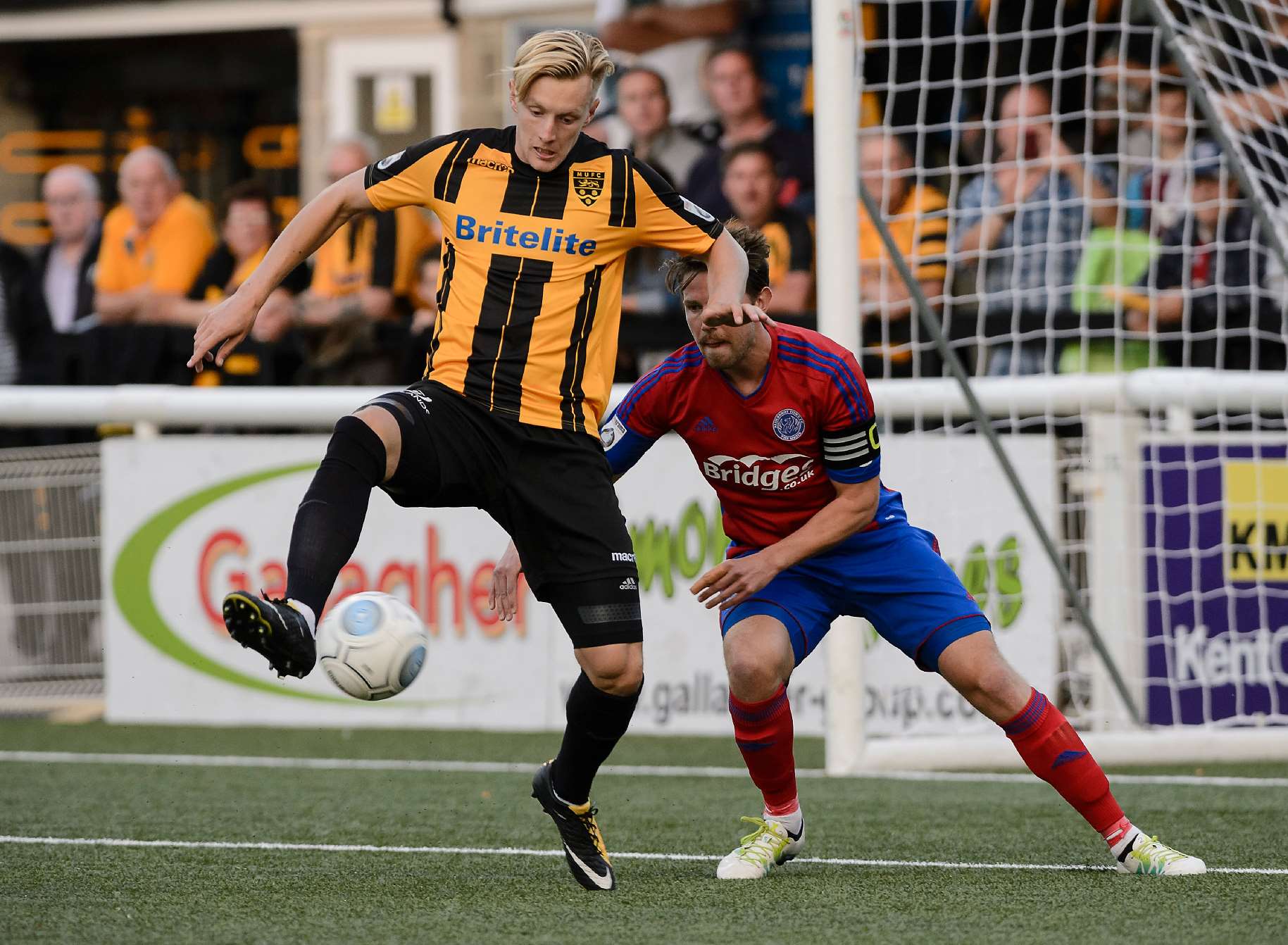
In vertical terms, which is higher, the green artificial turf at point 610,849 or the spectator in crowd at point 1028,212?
the spectator in crowd at point 1028,212

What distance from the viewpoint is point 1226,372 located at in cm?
816

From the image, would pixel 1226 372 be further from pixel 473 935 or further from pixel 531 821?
pixel 473 935

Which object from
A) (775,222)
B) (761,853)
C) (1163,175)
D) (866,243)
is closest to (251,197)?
(775,222)

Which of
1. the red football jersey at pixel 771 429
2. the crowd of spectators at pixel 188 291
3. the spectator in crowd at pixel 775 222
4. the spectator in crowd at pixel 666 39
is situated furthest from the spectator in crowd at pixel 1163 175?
the red football jersey at pixel 771 429

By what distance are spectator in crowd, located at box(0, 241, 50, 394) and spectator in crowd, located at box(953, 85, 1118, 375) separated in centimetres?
517

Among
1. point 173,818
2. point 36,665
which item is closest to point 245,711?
point 36,665

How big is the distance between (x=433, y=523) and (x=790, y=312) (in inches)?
80.5

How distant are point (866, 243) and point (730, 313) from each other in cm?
475

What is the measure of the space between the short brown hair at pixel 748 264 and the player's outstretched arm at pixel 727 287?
0.32ft

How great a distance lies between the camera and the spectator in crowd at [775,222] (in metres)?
9.52

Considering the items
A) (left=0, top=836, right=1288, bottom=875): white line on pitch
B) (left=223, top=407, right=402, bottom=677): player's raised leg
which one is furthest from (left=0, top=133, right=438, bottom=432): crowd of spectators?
(left=223, top=407, right=402, bottom=677): player's raised leg

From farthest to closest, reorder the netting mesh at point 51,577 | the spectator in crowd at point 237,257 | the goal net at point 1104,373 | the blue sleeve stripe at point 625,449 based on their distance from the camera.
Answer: the spectator in crowd at point 237,257 < the netting mesh at point 51,577 < the goal net at point 1104,373 < the blue sleeve stripe at point 625,449

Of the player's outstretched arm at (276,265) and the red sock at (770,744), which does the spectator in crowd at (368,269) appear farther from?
the red sock at (770,744)

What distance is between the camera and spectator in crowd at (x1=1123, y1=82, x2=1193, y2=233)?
28.8 feet
